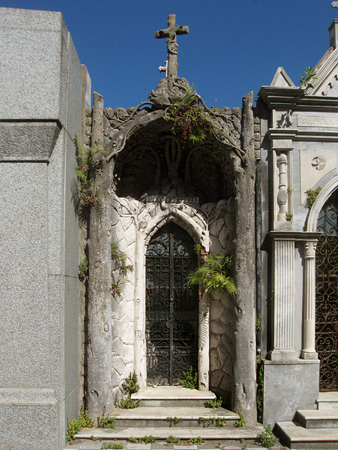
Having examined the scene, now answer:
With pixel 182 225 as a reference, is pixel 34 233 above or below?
below

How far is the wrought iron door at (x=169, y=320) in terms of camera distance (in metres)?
6.74

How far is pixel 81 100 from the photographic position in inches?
247

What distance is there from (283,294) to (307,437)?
1846 mm

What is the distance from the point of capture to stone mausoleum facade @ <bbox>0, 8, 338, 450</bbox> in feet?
17.0

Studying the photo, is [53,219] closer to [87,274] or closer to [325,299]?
[87,274]

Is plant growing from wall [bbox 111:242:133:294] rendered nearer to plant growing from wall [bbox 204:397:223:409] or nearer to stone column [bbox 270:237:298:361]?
plant growing from wall [bbox 204:397:223:409]

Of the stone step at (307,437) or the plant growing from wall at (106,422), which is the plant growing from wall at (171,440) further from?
the stone step at (307,437)

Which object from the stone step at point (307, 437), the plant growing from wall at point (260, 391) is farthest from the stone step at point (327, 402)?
the plant growing from wall at point (260, 391)

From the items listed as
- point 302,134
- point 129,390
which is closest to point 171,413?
point 129,390

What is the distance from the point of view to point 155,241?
22.5ft

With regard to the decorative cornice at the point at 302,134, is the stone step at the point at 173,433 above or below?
below

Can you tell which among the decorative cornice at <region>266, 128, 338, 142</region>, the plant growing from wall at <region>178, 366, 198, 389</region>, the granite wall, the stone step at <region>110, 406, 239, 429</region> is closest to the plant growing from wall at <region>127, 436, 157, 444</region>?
the stone step at <region>110, 406, 239, 429</region>

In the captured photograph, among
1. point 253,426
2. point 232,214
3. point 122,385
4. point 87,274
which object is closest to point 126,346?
point 122,385

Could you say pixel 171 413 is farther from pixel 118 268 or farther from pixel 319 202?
pixel 319 202
